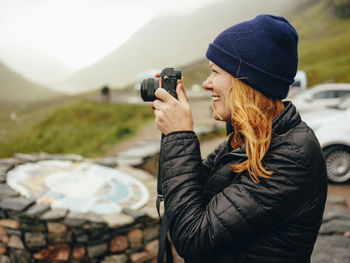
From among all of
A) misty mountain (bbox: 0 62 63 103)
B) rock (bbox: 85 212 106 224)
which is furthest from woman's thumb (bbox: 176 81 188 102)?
misty mountain (bbox: 0 62 63 103)

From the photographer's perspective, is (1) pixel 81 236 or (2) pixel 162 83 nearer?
(2) pixel 162 83

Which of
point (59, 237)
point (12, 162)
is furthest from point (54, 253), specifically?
point (12, 162)

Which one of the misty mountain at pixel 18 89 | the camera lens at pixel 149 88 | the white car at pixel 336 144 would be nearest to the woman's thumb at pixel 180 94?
the camera lens at pixel 149 88

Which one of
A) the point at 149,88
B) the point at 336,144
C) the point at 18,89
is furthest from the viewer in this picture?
the point at 18,89

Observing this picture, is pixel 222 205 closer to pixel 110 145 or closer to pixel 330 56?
pixel 110 145

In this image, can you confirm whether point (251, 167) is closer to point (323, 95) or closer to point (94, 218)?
point (94, 218)

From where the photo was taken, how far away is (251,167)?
114cm

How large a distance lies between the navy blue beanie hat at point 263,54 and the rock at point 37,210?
3127 mm

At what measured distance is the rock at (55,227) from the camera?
3389 millimetres

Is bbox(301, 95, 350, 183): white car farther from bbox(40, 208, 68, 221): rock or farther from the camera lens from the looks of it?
the camera lens

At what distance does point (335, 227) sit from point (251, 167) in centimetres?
335

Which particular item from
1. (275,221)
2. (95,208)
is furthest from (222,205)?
(95,208)

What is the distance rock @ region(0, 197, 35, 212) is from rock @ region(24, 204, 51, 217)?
66mm

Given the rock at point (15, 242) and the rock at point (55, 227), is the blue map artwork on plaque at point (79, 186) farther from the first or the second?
the rock at point (15, 242)
